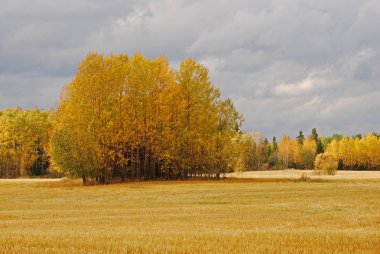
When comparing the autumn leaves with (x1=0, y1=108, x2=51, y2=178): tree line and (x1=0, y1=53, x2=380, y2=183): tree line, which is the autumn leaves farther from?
(x1=0, y1=108, x2=51, y2=178): tree line

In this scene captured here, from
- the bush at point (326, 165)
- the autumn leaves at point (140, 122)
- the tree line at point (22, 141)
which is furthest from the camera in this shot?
the tree line at point (22, 141)

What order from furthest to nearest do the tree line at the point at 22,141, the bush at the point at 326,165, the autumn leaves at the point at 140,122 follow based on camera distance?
the tree line at the point at 22,141 < the bush at the point at 326,165 < the autumn leaves at the point at 140,122

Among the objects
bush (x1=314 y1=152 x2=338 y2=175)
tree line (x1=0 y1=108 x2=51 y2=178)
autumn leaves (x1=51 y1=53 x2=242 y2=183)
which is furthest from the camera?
tree line (x1=0 y1=108 x2=51 y2=178)

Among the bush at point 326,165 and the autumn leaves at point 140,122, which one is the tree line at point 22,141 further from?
the bush at point 326,165

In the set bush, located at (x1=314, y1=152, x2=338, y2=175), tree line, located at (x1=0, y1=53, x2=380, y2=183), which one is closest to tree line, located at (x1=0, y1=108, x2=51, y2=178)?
tree line, located at (x1=0, y1=53, x2=380, y2=183)

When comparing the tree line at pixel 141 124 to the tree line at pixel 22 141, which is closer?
the tree line at pixel 141 124

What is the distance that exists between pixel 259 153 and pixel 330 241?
170 metres

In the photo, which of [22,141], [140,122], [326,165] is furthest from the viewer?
[22,141]

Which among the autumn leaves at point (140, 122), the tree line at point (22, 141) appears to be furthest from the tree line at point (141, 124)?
the tree line at point (22, 141)

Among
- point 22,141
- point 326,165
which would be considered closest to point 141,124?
point 22,141

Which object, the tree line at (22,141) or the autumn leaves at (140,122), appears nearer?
the autumn leaves at (140,122)

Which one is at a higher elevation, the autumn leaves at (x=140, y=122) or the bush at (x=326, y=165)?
the autumn leaves at (x=140, y=122)

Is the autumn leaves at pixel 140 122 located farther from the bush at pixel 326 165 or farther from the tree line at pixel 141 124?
the bush at pixel 326 165

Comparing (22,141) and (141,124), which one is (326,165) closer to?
(141,124)
